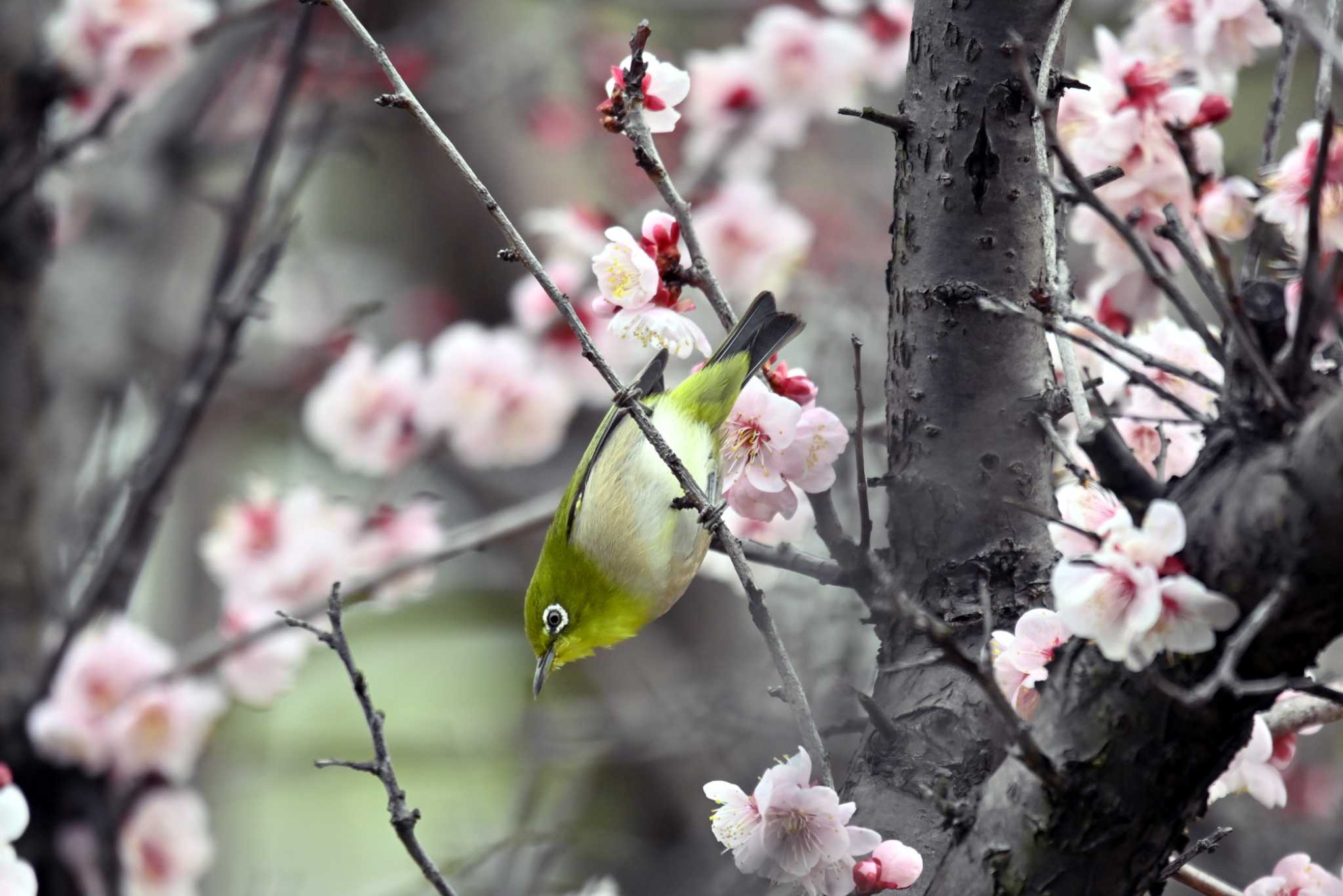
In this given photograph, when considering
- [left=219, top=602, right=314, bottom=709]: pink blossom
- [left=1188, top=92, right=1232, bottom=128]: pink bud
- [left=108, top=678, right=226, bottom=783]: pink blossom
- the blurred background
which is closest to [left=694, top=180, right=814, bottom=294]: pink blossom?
the blurred background

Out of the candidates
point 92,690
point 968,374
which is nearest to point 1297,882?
point 968,374

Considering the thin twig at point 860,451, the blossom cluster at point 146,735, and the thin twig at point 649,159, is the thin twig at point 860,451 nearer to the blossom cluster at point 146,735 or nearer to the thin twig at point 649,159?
the thin twig at point 649,159

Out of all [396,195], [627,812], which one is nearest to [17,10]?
[396,195]

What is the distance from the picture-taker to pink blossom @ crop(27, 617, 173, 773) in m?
3.38

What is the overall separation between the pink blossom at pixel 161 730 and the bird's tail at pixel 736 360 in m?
1.84

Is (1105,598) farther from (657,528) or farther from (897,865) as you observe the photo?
(657,528)

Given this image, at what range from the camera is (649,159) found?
186 centimetres

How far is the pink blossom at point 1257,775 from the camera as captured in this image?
69.3 inches

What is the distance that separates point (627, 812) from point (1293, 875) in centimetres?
540

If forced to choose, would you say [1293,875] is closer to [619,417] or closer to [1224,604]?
[1224,604]

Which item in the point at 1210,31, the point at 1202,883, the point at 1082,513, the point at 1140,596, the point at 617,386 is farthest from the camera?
the point at 1210,31

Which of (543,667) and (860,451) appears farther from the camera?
(543,667)

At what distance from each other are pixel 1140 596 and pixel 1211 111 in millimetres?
1162

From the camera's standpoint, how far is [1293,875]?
174 cm
